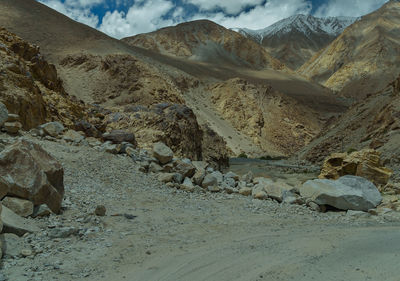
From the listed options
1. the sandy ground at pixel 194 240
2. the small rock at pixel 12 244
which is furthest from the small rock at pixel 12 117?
the small rock at pixel 12 244

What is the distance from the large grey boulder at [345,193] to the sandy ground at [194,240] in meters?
0.40

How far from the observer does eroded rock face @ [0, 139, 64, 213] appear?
15.7ft

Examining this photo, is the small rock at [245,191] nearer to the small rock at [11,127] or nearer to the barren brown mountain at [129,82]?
the small rock at [11,127]

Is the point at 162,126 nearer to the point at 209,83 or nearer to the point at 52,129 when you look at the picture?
the point at 52,129

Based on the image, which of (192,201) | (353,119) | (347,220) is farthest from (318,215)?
(353,119)

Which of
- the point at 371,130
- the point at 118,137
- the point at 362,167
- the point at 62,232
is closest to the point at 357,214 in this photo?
the point at 362,167

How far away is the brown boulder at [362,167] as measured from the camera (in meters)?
10.8

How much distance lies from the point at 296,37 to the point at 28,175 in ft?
571

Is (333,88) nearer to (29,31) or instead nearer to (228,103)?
(228,103)

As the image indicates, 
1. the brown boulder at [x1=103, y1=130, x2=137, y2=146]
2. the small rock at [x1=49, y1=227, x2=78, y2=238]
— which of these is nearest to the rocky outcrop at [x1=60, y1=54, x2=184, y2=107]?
the brown boulder at [x1=103, y1=130, x2=137, y2=146]

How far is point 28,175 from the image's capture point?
494 cm

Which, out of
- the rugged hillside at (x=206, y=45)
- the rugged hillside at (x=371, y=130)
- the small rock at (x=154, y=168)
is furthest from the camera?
the rugged hillside at (x=206, y=45)

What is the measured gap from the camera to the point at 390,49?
8294 cm

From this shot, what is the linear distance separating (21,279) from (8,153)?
210cm
